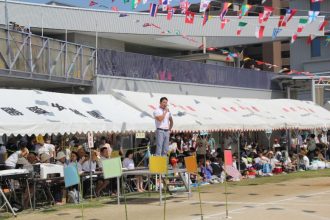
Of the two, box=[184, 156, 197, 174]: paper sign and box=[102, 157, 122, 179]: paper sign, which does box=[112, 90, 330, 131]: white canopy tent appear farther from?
box=[102, 157, 122, 179]: paper sign

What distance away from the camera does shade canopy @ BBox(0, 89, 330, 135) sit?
46.2 feet

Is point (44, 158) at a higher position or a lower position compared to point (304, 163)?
higher

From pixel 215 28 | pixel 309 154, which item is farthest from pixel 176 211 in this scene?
pixel 215 28

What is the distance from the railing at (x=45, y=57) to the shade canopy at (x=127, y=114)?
10.1ft

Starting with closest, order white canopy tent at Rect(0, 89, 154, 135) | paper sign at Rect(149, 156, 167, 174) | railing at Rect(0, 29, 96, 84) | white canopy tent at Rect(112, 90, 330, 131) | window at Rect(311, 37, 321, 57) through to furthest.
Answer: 1. paper sign at Rect(149, 156, 167, 174)
2. white canopy tent at Rect(0, 89, 154, 135)
3. railing at Rect(0, 29, 96, 84)
4. white canopy tent at Rect(112, 90, 330, 131)
5. window at Rect(311, 37, 321, 57)

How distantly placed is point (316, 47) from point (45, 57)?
26469 mm

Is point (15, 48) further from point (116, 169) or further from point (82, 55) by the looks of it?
point (116, 169)

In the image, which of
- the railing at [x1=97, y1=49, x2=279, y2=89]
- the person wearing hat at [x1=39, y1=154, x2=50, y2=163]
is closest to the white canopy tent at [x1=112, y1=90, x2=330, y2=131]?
the railing at [x1=97, y1=49, x2=279, y2=89]

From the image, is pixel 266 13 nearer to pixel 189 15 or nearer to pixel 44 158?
pixel 189 15

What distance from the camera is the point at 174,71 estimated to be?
27422 millimetres

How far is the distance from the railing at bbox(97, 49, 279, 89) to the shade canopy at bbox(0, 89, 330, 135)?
3265 millimetres

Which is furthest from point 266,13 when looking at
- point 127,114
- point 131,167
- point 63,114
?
point 63,114

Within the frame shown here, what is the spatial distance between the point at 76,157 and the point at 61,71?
23.9ft

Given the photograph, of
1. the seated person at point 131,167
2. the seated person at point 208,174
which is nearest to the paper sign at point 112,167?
the seated person at point 131,167
